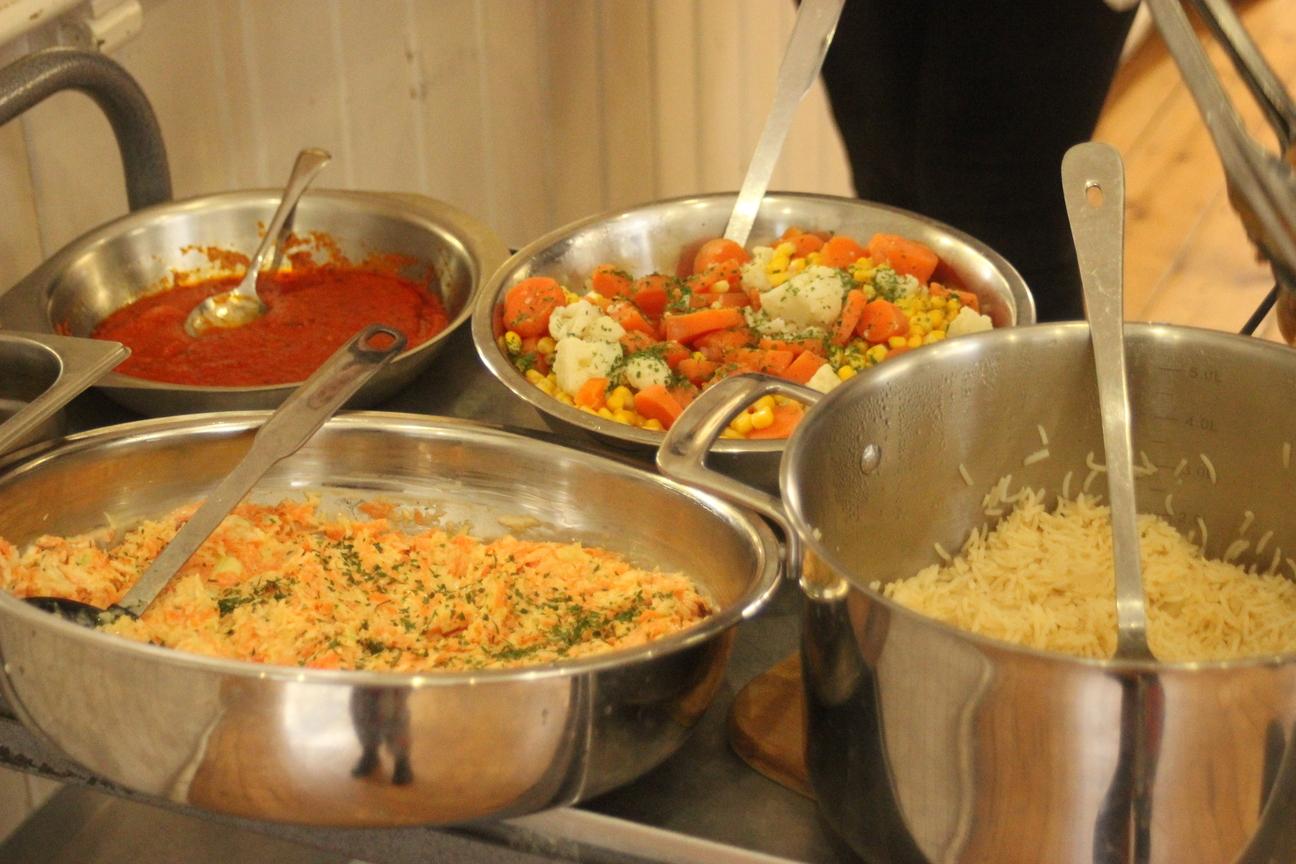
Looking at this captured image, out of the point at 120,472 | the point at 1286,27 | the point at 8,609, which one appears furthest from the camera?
the point at 1286,27

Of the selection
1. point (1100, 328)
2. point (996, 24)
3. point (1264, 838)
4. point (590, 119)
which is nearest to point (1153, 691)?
point (1264, 838)

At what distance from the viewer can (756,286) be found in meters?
1.49

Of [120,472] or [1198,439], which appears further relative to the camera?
[120,472]

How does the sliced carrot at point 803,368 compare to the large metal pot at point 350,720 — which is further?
the sliced carrot at point 803,368

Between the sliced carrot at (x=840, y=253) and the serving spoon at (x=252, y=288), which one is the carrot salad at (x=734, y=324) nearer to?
the sliced carrot at (x=840, y=253)

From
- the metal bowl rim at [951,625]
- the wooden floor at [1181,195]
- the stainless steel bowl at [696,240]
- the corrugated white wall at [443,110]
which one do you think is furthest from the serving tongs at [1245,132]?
the wooden floor at [1181,195]

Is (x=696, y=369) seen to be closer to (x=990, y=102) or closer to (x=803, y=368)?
(x=803, y=368)

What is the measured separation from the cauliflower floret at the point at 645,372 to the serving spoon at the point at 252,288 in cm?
50

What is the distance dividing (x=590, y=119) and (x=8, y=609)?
84.9 inches

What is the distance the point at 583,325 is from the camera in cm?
141

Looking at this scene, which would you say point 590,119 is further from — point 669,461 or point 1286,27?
point 1286,27

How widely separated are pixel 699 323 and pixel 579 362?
0.48 feet

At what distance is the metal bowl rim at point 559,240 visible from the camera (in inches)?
47.1

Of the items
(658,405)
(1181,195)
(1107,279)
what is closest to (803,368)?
(658,405)
